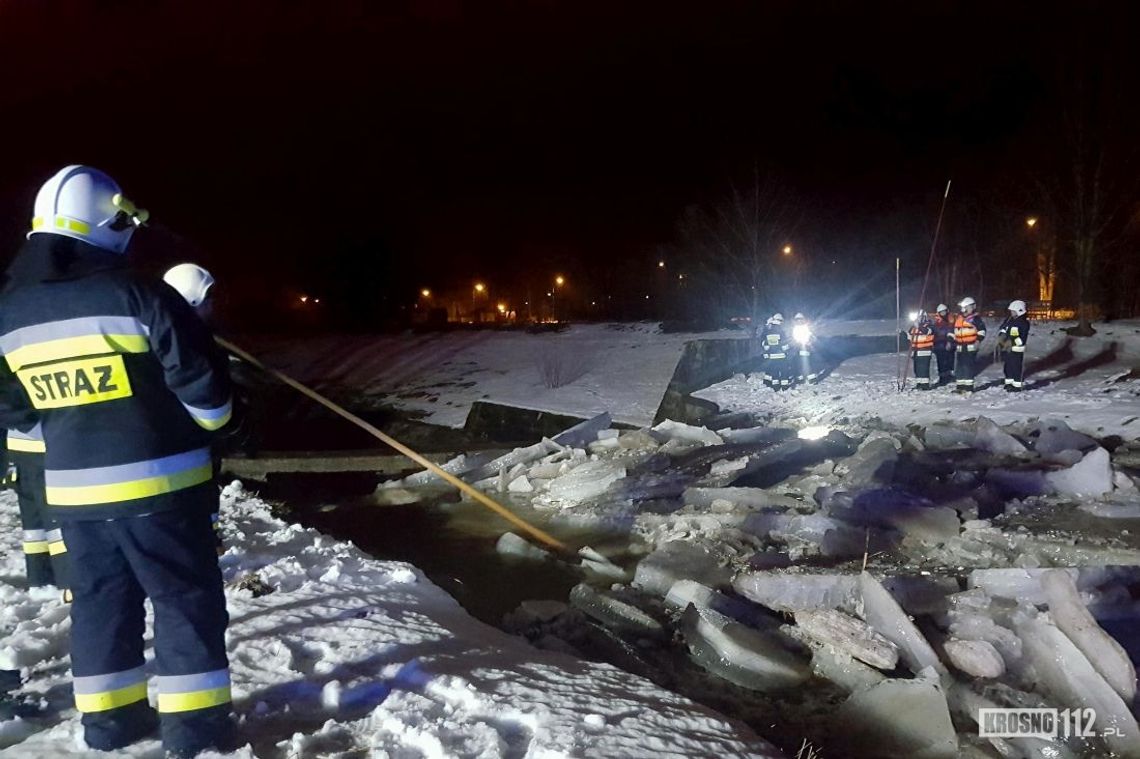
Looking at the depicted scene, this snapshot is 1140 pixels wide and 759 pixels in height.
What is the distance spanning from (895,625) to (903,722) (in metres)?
0.84

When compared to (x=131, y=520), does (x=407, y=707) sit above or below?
below

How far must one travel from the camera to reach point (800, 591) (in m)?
5.72

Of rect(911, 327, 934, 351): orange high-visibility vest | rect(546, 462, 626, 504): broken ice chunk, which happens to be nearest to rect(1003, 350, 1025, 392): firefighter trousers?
rect(911, 327, 934, 351): orange high-visibility vest

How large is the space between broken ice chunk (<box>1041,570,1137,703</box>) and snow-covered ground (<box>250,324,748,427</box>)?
10441 mm

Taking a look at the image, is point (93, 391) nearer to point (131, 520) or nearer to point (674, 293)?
point (131, 520)

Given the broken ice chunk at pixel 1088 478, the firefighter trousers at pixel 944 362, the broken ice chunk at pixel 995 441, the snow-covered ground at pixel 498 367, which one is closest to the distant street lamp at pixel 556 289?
the snow-covered ground at pixel 498 367

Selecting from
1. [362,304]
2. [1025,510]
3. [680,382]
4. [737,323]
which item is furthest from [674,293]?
[1025,510]

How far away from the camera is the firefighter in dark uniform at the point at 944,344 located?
1530 cm

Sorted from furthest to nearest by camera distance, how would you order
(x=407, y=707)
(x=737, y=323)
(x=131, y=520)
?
1. (x=737, y=323)
2. (x=407, y=707)
3. (x=131, y=520)

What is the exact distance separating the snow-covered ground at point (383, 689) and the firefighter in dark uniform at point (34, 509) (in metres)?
0.16

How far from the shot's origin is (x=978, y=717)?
164 inches

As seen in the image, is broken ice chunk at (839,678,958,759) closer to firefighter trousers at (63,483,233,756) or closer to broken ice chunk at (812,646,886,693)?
broken ice chunk at (812,646,886,693)

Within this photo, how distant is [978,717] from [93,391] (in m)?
4.62

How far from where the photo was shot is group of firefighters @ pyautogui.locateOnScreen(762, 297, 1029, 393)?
1409cm
